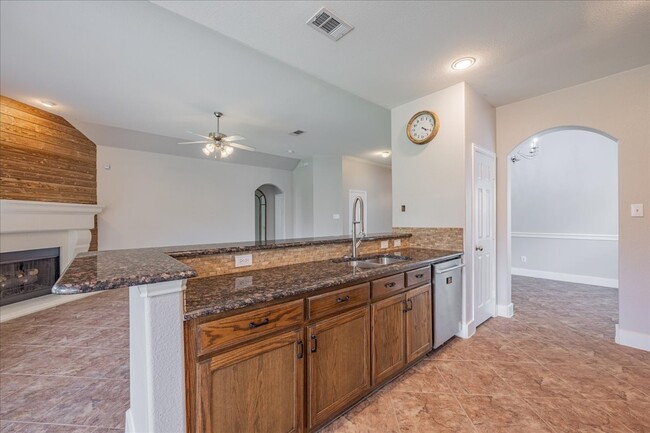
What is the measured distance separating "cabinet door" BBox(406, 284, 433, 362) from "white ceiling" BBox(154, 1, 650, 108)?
6.55ft

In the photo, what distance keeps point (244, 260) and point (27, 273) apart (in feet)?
14.7

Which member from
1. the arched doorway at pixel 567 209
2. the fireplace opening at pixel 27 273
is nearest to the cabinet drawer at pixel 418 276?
the arched doorway at pixel 567 209

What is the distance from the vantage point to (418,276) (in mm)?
2203

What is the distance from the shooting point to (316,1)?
1721 mm

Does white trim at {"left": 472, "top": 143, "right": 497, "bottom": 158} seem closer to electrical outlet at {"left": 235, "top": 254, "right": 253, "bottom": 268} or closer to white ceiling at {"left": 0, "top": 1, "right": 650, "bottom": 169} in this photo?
white ceiling at {"left": 0, "top": 1, "right": 650, "bottom": 169}

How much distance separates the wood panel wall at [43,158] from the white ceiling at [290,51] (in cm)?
35

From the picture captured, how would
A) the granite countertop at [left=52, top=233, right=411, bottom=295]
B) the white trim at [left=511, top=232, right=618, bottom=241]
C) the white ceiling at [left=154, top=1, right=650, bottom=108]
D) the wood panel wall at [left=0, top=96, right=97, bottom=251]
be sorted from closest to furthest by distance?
the granite countertop at [left=52, top=233, right=411, bottom=295] < the white ceiling at [left=154, top=1, right=650, bottom=108] < the wood panel wall at [left=0, top=96, right=97, bottom=251] < the white trim at [left=511, top=232, right=618, bottom=241]

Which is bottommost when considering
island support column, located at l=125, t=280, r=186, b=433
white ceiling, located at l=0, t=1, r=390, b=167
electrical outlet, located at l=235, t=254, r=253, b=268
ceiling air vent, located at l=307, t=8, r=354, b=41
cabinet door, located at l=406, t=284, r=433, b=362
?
cabinet door, located at l=406, t=284, r=433, b=362

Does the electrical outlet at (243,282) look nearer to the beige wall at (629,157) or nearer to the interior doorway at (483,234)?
the interior doorway at (483,234)

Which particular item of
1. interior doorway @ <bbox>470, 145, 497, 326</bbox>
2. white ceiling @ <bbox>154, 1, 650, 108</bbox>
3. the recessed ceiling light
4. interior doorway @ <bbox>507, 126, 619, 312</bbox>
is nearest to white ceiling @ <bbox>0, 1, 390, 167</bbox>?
white ceiling @ <bbox>154, 1, 650, 108</bbox>

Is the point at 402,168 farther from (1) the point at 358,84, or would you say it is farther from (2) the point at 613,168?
(2) the point at 613,168

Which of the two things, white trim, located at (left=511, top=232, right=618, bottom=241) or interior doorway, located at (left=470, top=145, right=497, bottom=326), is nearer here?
interior doorway, located at (left=470, top=145, right=497, bottom=326)

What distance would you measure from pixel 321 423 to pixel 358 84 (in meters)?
2.90

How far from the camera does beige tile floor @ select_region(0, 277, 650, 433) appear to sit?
167 cm
